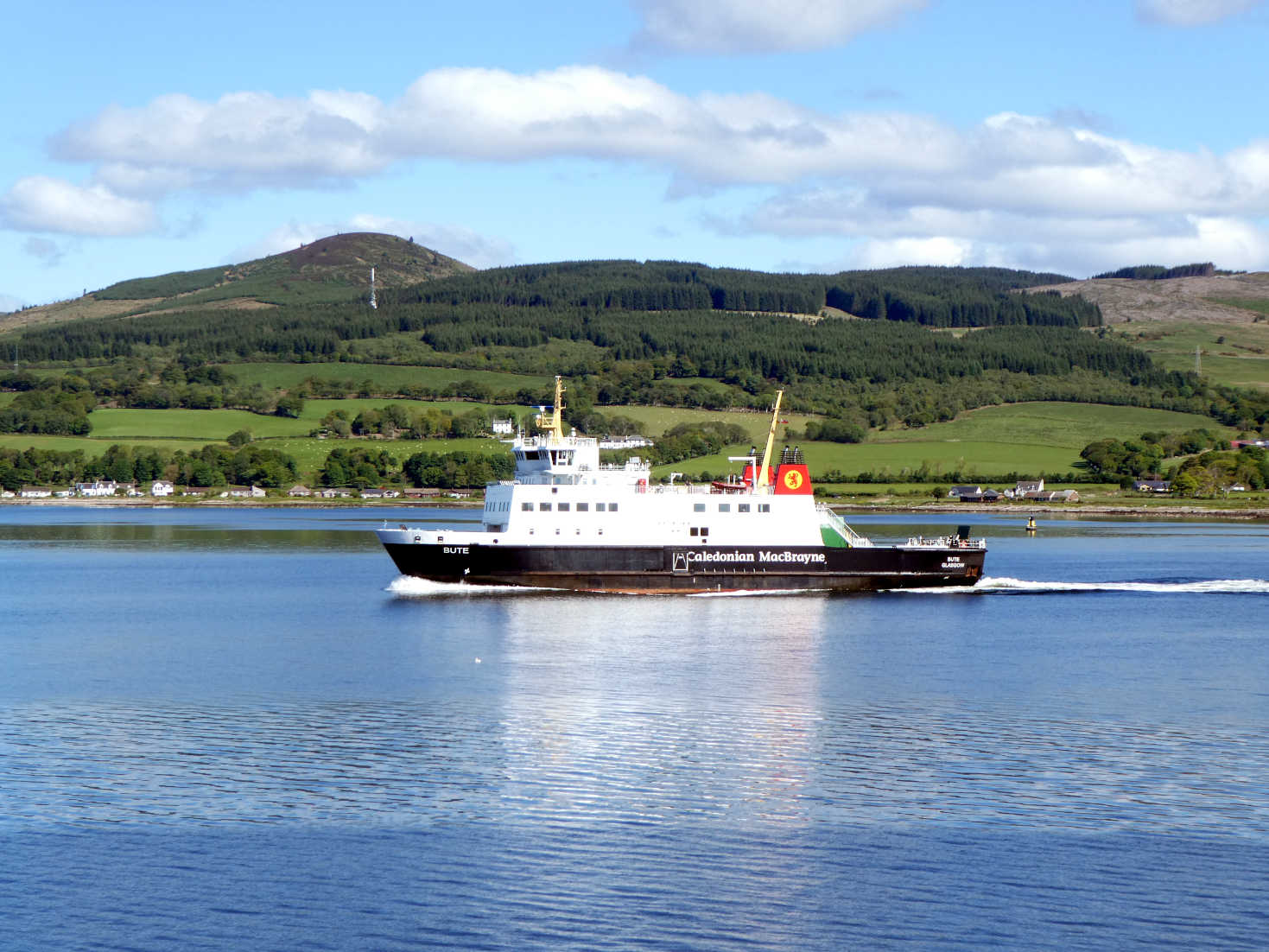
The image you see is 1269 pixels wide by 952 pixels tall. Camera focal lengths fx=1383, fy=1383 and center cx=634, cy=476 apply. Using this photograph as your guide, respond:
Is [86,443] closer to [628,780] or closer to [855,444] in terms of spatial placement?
[855,444]

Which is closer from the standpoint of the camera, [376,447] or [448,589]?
[448,589]

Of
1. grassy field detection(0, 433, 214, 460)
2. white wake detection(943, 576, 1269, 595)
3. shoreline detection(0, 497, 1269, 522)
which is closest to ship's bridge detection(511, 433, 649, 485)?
white wake detection(943, 576, 1269, 595)

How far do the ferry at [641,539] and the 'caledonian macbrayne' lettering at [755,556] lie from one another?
0.12 feet

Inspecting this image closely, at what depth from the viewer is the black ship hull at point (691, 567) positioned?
5419 centimetres

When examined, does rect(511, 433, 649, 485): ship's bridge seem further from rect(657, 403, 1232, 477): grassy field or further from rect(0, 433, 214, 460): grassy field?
rect(0, 433, 214, 460): grassy field

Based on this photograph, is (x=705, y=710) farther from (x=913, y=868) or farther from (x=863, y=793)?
(x=913, y=868)

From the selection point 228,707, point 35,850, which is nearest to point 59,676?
point 228,707

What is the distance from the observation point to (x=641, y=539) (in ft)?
182

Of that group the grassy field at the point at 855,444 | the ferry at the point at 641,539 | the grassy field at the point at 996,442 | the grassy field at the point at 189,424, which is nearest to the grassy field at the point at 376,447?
the grassy field at the point at 855,444

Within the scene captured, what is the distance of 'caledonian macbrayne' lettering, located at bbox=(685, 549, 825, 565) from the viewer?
2205 inches

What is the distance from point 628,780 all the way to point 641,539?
30.5m

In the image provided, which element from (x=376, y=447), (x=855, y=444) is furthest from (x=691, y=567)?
(x=376, y=447)

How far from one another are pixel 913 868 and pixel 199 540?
269ft

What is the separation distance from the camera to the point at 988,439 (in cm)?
16725
